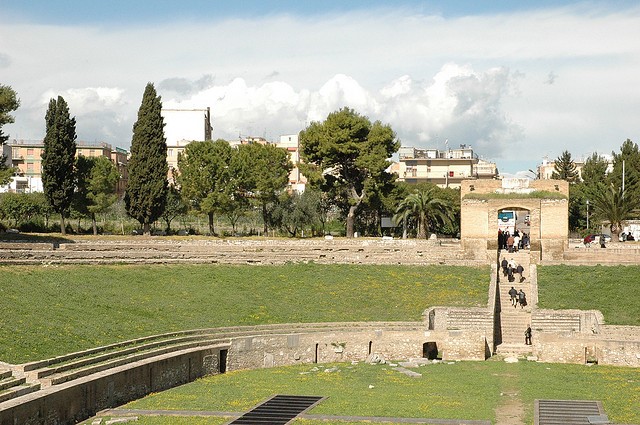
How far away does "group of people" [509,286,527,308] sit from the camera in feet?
149

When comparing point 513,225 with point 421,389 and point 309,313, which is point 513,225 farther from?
point 421,389

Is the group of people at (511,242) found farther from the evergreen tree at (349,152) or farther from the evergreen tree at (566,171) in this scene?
the evergreen tree at (566,171)

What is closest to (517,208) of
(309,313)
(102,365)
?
(309,313)

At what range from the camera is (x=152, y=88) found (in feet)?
215

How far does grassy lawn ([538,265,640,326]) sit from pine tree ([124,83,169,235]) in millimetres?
26728

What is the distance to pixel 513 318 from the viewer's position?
4419 centimetres

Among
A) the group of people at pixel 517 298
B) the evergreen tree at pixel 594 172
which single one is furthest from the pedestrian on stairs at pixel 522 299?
the evergreen tree at pixel 594 172

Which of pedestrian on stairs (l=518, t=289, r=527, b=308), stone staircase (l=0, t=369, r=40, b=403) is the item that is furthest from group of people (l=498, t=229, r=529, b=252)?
stone staircase (l=0, t=369, r=40, b=403)

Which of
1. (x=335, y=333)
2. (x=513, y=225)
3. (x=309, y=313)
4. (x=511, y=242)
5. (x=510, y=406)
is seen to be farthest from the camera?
(x=513, y=225)

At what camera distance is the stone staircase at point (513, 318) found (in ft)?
134

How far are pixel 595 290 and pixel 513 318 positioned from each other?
15.2ft

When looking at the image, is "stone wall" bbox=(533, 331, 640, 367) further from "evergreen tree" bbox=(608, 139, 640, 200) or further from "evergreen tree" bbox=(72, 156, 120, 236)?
"evergreen tree" bbox=(608, 139, 640, 200)

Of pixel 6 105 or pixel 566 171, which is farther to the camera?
pixel 566 171

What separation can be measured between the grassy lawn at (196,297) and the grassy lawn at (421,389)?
4592mm
